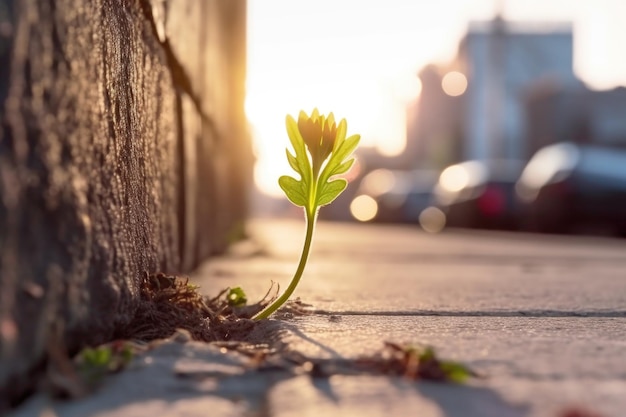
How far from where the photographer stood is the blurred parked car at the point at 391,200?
20844 millimetres

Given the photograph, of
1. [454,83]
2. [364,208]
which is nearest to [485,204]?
[364,208]

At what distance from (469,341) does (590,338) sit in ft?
0.90

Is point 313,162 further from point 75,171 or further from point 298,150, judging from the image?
point 75,171

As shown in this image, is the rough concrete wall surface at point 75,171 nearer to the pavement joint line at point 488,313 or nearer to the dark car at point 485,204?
the pavement joint line at point 488,313

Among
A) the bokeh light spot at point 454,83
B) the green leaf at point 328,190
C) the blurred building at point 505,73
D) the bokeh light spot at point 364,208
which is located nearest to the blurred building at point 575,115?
the bokeh light spot at point 364,208

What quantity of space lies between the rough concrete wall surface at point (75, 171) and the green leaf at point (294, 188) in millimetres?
316

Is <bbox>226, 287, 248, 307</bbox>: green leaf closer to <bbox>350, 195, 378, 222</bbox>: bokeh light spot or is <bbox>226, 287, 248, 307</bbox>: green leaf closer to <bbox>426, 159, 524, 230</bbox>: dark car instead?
<bbox>426, 159, 524, 230</bbox>: dark car

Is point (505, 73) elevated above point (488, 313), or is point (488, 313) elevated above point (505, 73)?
point (505, 73)

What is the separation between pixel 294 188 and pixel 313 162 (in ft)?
0.27

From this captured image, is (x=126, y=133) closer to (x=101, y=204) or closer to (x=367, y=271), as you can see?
(x=101, y=204)

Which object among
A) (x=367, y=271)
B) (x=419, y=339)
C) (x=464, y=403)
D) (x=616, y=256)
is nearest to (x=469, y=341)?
(x=419, y=339)

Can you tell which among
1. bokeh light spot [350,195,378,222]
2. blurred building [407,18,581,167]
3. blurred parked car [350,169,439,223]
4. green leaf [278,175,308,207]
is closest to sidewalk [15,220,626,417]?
green leaf [278,175,308,207]

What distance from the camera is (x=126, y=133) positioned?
188 centimetres

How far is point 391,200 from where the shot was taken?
21672mm
